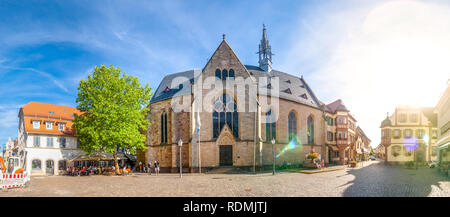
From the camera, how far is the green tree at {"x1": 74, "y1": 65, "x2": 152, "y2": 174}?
2475 centimetres

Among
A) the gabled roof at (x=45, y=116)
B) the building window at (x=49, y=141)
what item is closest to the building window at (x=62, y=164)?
the building window at (x=49, y=141)

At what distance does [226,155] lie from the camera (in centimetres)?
2688

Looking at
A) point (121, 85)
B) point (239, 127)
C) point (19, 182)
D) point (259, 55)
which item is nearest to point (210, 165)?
point (239, 127)

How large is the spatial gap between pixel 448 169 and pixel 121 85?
34151 millimetres

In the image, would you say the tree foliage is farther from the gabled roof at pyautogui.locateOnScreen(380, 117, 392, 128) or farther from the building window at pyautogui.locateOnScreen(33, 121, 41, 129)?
the gabled roof at pyautogui.locateOnScreen(380, 117, 392, 128)

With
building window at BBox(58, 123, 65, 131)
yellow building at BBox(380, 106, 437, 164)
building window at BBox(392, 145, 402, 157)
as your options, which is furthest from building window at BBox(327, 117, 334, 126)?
building window at BBox(58, 123, 65, 131)

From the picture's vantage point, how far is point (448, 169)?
2095cm

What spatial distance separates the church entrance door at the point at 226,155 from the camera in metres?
26.8

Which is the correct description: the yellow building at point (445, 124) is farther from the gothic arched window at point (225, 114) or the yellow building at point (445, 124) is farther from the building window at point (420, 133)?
the gothic arched window at point (225, 114)

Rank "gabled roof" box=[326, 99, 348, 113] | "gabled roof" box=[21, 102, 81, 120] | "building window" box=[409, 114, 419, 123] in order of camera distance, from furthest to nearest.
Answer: "gabled roof" box=[326, 99, 348, 113] < "building window" box=[409, 114, 419, 123] < "gabled roof" box=[21, 102, 81, 120]

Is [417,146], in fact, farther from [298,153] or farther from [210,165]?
[210,165]

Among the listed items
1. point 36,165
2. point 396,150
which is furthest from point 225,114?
point 396,150

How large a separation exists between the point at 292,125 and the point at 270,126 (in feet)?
17.5

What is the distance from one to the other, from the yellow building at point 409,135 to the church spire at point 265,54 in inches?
994
